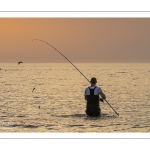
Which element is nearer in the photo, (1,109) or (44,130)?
(44,130)

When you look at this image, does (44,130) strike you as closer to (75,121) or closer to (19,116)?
(75,121)

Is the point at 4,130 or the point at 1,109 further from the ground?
the point at 1,109

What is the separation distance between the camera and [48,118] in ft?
69.5

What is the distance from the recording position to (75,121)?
776 inches
